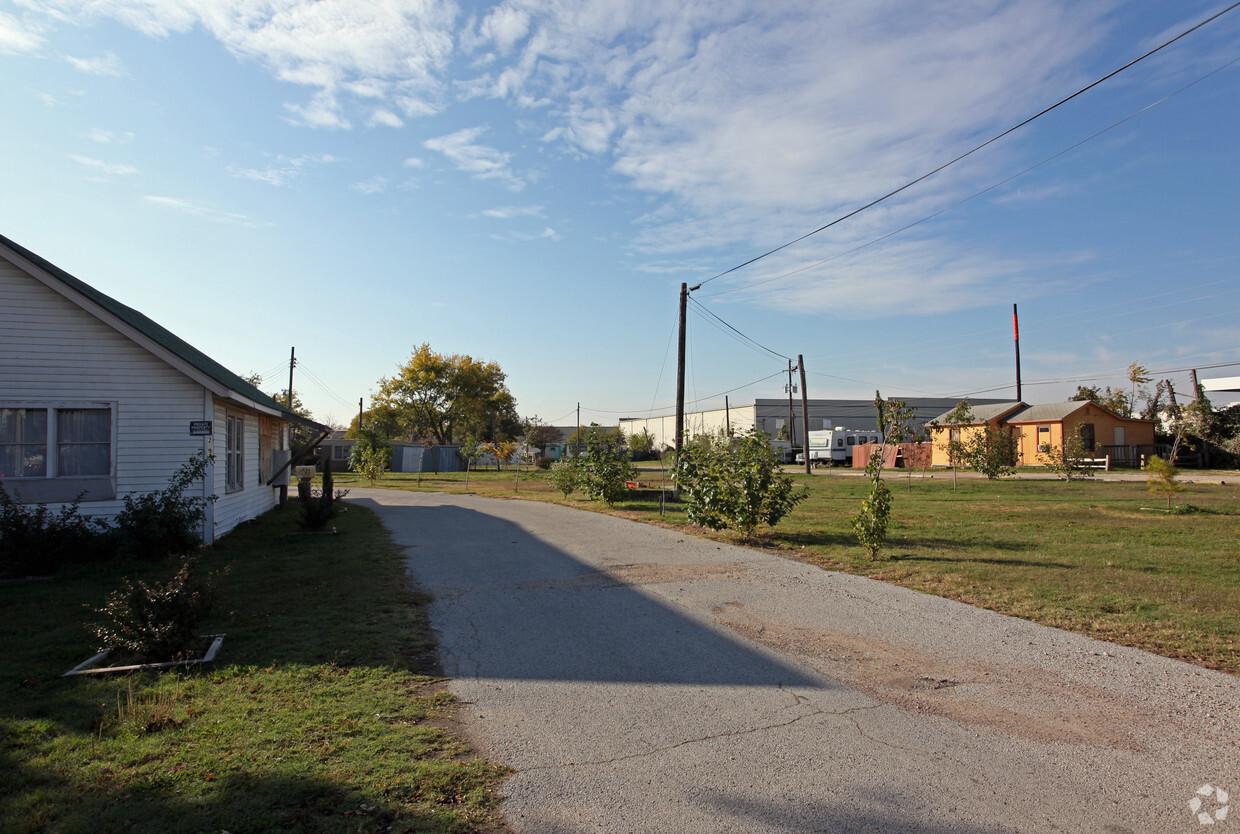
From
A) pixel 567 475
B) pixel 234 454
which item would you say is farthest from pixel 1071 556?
pixel 567 475

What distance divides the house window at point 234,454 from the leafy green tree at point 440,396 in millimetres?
45843

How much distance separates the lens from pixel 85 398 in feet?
37.3

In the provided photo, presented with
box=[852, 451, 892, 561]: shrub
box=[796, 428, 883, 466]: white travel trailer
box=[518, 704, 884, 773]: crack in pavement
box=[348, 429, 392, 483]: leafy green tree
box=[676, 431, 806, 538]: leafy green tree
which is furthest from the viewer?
box=[796, 428, 883, 466]: white travel trailer

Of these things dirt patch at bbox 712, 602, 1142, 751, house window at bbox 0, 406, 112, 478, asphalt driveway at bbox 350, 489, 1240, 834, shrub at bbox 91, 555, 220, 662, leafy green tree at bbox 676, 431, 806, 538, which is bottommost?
dirt patch at bbox 712, 602, 1142, 751

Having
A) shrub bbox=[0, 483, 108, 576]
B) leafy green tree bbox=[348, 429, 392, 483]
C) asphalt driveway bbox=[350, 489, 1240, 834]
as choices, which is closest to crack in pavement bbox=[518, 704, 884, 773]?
asphalt driveway bbox=[350, 489, 1240, 834]

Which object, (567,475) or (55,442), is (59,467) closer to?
(55,442)

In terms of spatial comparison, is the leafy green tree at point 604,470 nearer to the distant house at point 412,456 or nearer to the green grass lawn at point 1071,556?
the green grass lawn at point 1071,556

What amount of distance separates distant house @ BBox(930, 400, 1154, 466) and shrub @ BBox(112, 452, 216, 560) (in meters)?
34.7

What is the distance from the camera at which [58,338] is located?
11273mm

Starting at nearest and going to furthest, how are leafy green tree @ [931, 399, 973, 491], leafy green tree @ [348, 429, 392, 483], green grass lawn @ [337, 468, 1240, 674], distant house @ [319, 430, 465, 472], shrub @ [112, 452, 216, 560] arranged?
green grass lawn @ [337, 468, 1240, 674] < shrub @ [112, 452, 216, 560] < leafy green tree @ [931, 399, 973, 491] < leafy green tree @ [348, 429, 392, 483] < distant house @ [319, 430, 465, 472]

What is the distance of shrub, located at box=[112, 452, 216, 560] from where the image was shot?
10.7 meters

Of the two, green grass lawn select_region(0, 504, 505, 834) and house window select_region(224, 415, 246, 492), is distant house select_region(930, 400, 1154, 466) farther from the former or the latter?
green grass lawn select_region(0, 504, 505, 834)

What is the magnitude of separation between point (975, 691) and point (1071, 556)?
691 cm

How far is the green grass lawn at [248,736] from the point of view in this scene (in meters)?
3.29
